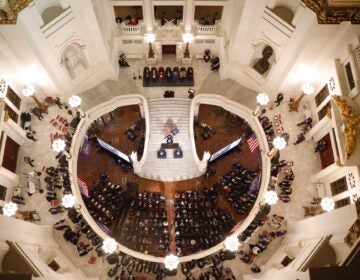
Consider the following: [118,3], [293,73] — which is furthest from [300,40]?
[118,3]

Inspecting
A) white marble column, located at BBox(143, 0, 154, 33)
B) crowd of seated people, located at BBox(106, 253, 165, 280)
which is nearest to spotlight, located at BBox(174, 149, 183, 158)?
crowd of seated people, located at BBox(106, 253, 165, 280)

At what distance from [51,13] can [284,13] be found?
14.9 m

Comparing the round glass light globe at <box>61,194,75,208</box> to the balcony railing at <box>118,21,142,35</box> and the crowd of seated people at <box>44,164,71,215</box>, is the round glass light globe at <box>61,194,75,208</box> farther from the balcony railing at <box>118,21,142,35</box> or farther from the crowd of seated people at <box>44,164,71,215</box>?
the balcony railing at <box>118,21,142,35</box>

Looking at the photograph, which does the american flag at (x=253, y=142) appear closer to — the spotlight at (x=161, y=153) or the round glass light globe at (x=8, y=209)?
the spotlight at (x=161, y=153)

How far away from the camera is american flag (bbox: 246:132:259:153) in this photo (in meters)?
33.5

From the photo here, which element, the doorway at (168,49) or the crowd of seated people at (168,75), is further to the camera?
the doorway at (168,49)

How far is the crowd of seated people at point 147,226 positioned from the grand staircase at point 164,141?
1.86 metres

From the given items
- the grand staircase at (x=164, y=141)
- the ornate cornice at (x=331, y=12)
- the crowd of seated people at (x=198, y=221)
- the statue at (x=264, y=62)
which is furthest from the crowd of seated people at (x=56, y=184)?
the ornate cornice at (x=331, y=12)

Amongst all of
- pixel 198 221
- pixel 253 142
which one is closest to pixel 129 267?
pixel 198 221

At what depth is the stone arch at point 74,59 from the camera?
103ft

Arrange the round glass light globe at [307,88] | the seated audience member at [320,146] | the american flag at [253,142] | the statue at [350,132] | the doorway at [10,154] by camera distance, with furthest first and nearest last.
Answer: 1. the american flag at [253,142]
2. the seated audience member at [320,146]
3. the doorway at [10,154]
4. the round glass light globe at [307,88]
5. the statue at [350,132]

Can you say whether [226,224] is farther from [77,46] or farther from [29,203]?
[77,46]

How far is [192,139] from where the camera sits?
33438 mm

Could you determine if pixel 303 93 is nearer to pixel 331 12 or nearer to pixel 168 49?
pixel 331 12
